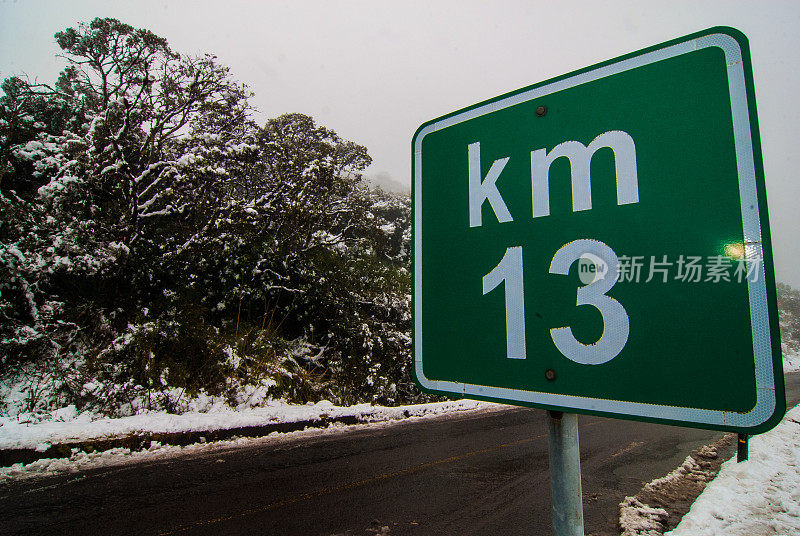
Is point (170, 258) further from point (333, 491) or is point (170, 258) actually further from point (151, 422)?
point (333, 491)

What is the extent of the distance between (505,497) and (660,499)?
1.83m

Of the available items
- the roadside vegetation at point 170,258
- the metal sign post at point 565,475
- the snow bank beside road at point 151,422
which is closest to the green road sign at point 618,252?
the metal sign post at point 565,475

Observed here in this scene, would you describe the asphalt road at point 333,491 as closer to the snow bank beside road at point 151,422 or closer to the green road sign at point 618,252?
the snow bank beside road at point 151,422

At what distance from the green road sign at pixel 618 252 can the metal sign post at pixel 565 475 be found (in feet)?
0.33

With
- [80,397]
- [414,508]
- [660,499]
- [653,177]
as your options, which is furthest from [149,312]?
[653,177]

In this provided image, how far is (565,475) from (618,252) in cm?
50

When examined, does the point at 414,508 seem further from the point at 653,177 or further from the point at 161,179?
the point at 161,179

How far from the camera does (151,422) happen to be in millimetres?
6145

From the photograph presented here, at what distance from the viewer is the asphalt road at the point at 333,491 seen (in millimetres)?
3660

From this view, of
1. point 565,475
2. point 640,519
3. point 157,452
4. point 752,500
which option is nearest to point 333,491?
point 157,452

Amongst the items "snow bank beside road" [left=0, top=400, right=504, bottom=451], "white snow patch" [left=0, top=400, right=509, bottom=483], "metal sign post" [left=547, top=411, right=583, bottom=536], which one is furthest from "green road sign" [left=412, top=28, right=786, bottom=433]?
"snow bank beside road" [left=0, top=400, right=504, bottom=451]

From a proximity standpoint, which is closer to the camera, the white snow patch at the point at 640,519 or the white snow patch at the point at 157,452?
the white snow patch at the point at 640,519

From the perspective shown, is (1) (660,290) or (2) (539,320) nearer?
(1) (660,290)

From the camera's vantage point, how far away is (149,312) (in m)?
9.28
